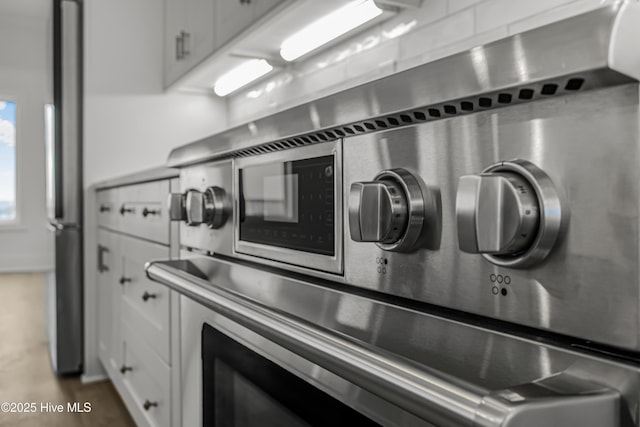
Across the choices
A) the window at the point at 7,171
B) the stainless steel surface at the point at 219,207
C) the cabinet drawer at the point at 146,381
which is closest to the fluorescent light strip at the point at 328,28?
the stainless steel surface at the point at 219,207

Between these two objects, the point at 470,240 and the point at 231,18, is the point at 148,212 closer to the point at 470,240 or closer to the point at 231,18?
the point at 231,18

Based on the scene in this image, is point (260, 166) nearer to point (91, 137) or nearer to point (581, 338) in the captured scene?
point (581, 338)

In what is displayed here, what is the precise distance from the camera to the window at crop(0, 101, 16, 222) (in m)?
5.90

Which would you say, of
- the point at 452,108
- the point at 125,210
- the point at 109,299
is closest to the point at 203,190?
the point at 452,108

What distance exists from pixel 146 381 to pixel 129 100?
1428mm

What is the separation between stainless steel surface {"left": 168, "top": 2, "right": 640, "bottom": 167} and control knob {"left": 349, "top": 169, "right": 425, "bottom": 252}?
0.22 ft

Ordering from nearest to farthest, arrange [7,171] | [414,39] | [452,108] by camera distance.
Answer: [452,108] → [414,39] → [7,171]

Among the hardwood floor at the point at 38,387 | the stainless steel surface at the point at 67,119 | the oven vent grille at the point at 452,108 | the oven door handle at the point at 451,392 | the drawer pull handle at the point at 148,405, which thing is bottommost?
the hardwood floor at the point at 38,387

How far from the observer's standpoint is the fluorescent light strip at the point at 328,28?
4.84ft

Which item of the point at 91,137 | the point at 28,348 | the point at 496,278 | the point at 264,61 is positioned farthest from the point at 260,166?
the point at 28,348

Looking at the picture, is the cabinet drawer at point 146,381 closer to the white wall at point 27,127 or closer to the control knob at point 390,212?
the control knob at point 390,212

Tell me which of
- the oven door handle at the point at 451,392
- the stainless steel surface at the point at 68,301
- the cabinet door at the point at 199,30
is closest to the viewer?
the oven door handle at the point at 451,392

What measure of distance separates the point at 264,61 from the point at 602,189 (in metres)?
1.81

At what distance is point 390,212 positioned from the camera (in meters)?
0.46
